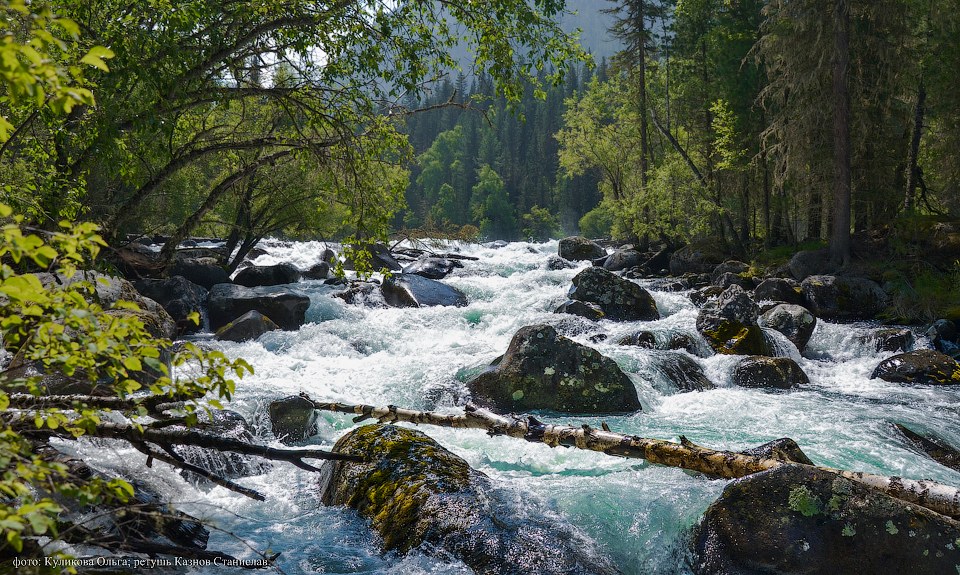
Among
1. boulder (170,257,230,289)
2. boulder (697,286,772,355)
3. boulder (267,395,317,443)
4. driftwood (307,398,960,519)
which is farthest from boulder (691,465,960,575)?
boulder (170,257,230,289)

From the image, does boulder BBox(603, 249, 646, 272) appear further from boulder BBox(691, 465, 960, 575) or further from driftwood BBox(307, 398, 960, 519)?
boulder BBox(691, 465, 960, 575)

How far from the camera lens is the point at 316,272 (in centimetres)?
2155

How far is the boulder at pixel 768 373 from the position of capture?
1005 cm

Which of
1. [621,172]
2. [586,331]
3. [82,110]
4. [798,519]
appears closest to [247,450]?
[798,519]

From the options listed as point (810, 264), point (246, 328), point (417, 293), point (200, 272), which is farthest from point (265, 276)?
point (810, 264)

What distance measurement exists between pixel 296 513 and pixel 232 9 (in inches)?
168

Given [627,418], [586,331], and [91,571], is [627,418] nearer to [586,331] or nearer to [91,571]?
[586,331]

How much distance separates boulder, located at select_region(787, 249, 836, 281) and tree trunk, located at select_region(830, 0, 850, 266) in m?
0.26

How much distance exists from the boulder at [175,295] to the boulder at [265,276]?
3565 millimetres

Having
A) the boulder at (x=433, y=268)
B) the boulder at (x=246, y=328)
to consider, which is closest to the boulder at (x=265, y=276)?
the boulder at (x=433, y=268)

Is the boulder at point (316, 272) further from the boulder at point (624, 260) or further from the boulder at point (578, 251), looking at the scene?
the boulder at point (578, 251)

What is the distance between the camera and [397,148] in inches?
242

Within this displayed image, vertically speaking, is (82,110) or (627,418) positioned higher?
(82,110)

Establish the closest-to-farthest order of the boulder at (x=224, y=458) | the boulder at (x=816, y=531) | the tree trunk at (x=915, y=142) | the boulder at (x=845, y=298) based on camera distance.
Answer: the boulder at (x=816, y=531), the boulder at (x=224, y=458), the boulder at (x=845, y=298), the tree trunk at (x=915, y=142)
